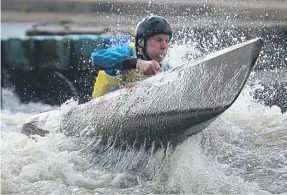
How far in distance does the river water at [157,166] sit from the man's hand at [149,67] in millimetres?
485

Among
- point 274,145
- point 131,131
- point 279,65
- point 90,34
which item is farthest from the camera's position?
point 90,34

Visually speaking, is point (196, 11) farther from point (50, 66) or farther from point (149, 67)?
point (149, 67)

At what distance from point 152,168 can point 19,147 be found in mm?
1275

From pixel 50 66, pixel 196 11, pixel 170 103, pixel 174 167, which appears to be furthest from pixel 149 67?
pixel 50 66

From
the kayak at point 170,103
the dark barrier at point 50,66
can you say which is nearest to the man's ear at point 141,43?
the kayak at point 170,103

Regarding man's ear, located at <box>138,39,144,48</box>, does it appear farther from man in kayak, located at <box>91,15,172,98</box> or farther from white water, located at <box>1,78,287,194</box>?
white water, located at <box>1,78,287,194</box>

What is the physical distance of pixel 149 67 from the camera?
436 centimetres

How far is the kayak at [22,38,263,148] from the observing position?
3582 millimetres

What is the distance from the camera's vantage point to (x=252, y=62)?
3.52 meters

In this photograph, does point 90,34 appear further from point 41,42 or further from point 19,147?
point 19,147

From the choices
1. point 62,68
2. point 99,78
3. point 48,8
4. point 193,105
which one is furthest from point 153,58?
point 48,8

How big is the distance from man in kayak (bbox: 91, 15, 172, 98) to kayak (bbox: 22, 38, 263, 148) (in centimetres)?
19

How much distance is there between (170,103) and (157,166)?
0.48 meters

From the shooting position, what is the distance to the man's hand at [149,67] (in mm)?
4352
